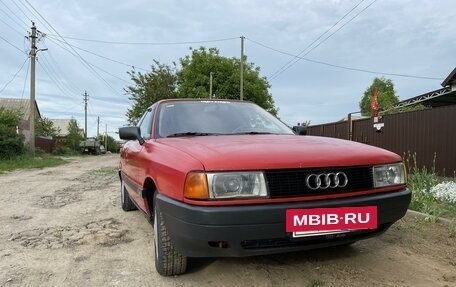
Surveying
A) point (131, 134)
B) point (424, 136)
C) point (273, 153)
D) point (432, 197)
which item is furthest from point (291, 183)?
point (424, 136)

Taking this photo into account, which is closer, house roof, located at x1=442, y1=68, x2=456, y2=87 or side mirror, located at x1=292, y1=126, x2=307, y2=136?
side mirror, located at x1=292, y1=126, x2=307, y2=136

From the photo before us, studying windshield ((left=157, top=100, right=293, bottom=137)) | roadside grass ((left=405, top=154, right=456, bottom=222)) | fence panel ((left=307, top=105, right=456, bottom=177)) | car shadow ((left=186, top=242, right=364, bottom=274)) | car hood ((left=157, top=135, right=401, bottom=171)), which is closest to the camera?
car hood ((left=157, top=135, right=401, bottom=171))

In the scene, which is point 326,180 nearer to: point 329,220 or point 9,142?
point 329,220

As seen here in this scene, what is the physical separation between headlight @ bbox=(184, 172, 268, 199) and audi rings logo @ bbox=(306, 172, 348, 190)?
0.32 metres

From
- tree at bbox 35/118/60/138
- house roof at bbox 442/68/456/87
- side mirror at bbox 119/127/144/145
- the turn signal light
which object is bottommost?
the turn signal light

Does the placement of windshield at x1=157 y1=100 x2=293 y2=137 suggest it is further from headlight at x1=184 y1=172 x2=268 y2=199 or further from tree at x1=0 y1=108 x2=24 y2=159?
tree at x1=0 y1=108 x2=24 y2=159

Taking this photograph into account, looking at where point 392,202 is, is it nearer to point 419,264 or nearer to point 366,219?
point 366,219

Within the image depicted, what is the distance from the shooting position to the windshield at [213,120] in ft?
13.5

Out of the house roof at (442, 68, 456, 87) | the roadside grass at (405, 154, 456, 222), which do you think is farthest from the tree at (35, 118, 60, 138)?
the roadside grass at (405, 154, 456, 222)

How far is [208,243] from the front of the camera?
2.82 meters

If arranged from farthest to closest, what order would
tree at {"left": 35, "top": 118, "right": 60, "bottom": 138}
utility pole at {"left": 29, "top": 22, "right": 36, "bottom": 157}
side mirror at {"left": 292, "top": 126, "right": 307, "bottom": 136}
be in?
tree at {"left": 35, "top": 118, "right": 60, "bottom": 138}, utility pole at {"left": 29, "top": 22, "right": 36, "bottom": 157}, side mirror at {"left": 292, "top": 126, "right": 307, "bottom": 136}

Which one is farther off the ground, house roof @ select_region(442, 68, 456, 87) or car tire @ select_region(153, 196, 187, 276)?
house roof @ select_region(442, 68, 456, 87)

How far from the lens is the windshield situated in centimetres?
411

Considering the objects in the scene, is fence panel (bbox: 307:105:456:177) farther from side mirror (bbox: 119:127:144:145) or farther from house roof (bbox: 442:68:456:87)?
side mirror (bbox: 119:127:144:145)
